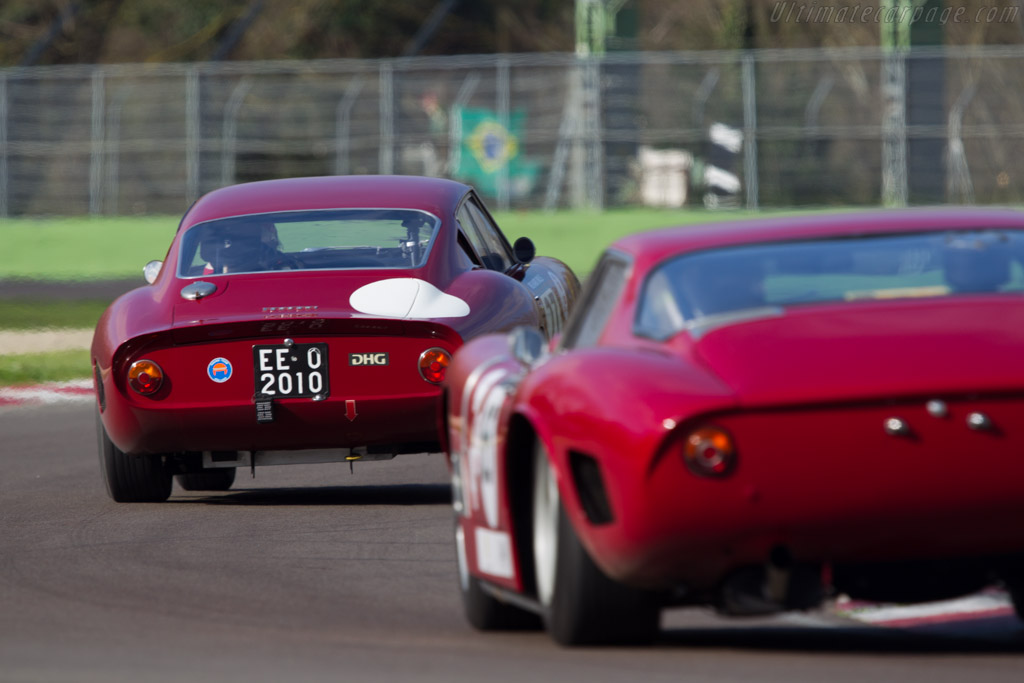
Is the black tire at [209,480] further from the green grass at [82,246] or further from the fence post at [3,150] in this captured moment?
the fence post at [3,150]

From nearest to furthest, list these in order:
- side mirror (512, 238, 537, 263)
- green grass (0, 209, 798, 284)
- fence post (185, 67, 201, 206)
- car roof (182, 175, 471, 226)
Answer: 1. car roof (182, 175, 471, 226)
2. side mirror (512, 238, 537, 263)
3. fence post (185, 67, 201, 206)
4. green grass (0, 209, 798, 284)

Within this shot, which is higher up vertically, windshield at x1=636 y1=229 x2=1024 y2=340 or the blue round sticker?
windshield at x1=636 y1=229 x2=1024 y2=340

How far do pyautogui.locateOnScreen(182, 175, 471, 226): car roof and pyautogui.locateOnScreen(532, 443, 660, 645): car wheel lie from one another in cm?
442

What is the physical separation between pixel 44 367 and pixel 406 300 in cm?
1018

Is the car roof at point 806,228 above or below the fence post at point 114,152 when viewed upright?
above

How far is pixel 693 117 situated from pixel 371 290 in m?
18.9

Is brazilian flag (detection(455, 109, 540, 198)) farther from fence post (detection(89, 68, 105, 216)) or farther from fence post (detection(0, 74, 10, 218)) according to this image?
fence post (detection(0, 74, 10, 218))

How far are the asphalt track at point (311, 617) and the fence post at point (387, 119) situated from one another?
697 inches

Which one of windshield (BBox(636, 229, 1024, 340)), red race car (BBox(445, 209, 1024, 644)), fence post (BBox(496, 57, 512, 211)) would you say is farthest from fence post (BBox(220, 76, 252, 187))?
windshield (BBox(636, 229, 1024, 340))

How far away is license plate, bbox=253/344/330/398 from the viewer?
8.45 m

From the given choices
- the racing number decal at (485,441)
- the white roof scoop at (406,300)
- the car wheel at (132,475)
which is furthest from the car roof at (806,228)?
the car wheel at (132,475)

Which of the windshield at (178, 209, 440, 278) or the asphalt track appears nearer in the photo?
the asphalt track

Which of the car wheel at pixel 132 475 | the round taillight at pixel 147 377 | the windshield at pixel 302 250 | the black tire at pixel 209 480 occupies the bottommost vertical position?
the black tire at pixel 209 480

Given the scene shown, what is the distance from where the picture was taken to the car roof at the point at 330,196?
31.1 feet
